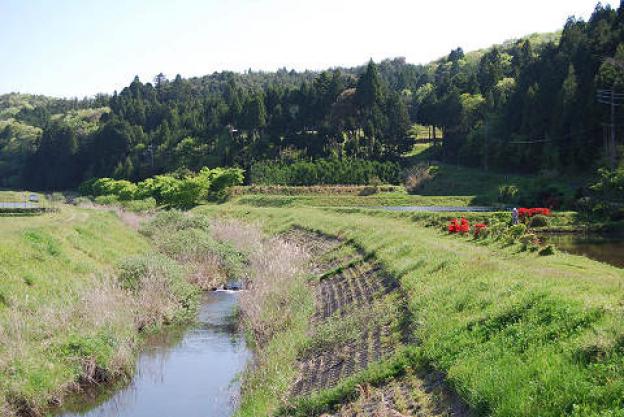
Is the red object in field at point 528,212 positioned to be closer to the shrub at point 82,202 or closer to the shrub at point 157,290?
the shrub at point 157,290

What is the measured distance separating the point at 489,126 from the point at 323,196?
88.9ft

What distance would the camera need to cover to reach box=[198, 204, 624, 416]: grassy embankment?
951 centimetres

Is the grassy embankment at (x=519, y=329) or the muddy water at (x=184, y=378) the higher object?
the grassy embankment at (x=519, y=329)

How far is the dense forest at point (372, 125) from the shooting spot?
69938mm

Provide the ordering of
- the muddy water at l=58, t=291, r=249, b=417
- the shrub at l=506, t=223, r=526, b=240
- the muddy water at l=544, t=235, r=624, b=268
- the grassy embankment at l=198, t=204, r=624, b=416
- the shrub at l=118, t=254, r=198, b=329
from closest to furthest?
the grassy embankment at l=198, t=204, r=624, b=416
the muddy water at l=58, t=291, r=249, b=417
the shrub at l=118, t=254, r=198, b=329
the shrub at l=506, t=223, r=526, b=240
the muddy water at l=544, t=235, r=624, b=268

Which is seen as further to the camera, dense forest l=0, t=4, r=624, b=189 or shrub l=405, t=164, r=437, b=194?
shrub l=405, t=164, r=437, b=194

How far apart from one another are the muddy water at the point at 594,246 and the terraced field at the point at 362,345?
1071cm

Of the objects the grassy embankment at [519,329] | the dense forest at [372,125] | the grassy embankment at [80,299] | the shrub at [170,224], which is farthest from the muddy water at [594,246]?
the dense forest at [372,125]

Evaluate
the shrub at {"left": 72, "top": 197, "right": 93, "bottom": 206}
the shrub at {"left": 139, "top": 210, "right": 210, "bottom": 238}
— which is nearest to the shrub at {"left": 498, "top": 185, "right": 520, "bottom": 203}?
the shrub at {"left": 139, "top": 210, "right": 210, "bottom": 238}

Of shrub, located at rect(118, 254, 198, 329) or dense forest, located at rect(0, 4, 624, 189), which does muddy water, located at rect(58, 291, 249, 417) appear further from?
dense forest, located at rect(0, 4, 624, 189)

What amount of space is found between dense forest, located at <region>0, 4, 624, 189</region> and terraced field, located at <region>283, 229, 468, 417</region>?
43150 millimetres

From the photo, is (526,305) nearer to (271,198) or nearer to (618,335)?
(618,335)

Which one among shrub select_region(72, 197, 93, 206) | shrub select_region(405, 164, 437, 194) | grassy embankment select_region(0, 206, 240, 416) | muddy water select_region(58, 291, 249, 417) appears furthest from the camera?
shrub select_region(405, 164, 437, 194)

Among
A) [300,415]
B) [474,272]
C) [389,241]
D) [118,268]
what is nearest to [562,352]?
[300,415]
